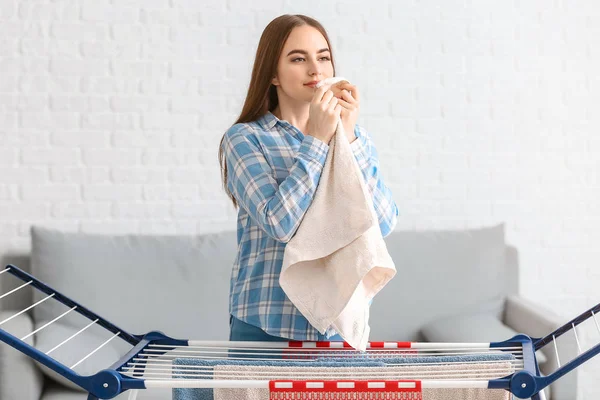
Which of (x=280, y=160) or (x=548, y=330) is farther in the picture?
(x=548, y=330)

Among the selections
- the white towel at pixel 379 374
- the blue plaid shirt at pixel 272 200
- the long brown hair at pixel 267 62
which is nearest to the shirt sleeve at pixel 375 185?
the blue plaid shirt at pixel 272 200

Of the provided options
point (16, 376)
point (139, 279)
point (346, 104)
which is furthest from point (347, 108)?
point (139, 279)

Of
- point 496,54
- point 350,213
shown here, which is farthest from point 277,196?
point 496,54

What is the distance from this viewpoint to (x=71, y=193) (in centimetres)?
355

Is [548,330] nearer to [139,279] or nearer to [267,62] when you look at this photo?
[139,279]

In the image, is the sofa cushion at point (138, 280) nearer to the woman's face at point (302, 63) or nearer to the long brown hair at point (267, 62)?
the long brown hair at point (267, 62)

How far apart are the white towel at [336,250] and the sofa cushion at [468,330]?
5.10 feet

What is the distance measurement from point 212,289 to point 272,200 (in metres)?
1.76

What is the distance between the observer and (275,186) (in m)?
1.68

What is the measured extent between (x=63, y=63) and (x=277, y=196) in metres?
2.22

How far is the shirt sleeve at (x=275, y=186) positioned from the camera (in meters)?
1.61

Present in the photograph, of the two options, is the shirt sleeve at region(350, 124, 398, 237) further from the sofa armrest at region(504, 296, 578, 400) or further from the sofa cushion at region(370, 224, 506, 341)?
the sofa cushion at region(370, 224, 506, 341)

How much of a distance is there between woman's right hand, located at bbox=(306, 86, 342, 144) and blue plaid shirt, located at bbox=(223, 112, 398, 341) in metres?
0.02

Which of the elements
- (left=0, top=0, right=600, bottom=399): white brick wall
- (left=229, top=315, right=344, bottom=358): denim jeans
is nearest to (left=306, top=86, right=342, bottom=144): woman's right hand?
(left=229, top=315, right=344, bottom=358): denim jeans
